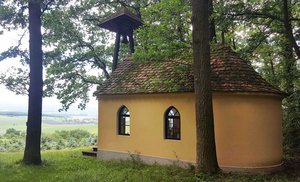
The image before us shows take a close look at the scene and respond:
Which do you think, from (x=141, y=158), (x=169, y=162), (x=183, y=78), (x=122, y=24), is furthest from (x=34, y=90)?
(x=169, y=162)

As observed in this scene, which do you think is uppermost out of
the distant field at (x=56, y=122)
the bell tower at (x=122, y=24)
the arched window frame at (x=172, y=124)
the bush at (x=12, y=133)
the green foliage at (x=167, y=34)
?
the bell tower at (x=122, y=24)

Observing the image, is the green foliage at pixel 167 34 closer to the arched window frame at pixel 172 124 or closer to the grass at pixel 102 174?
the arched window frame at pixel 172 124

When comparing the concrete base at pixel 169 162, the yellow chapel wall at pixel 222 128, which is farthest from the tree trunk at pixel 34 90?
the yellow chapel wall at pixel 222 128

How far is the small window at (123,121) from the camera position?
15.3 meters

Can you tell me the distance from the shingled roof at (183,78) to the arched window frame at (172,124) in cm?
103

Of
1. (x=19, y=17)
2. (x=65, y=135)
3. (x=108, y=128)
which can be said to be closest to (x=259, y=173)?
(x=108, y=128)

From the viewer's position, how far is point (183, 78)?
13117 millimetres

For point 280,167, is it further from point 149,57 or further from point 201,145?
point 149,57

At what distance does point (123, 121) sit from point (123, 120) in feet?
0.18

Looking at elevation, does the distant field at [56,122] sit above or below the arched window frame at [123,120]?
below

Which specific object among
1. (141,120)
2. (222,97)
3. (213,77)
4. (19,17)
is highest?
(19,17)

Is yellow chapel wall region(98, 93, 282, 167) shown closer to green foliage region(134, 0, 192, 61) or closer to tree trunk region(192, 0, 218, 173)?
tree trunk region(192, 0, 218, 173)

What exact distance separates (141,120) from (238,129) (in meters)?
4.70

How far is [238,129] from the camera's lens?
11625mm
